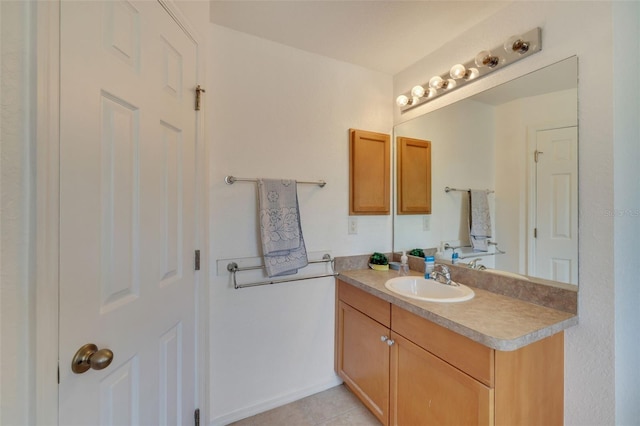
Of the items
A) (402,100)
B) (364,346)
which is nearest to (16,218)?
(364,346)

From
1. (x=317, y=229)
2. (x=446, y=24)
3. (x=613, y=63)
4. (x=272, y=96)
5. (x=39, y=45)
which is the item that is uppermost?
(x=446, y=24)

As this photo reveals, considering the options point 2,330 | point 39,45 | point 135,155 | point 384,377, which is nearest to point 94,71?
point 39,45

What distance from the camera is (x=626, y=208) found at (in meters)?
1.07

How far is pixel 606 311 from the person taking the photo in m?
1.07

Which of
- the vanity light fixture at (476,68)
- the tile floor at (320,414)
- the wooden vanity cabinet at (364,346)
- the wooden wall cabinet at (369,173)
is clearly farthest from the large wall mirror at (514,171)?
the tile floor at (320,414)


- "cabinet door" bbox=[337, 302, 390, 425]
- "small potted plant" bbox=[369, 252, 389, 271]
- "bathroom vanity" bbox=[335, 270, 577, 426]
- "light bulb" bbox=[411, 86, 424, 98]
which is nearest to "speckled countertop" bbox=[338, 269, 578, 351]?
"bathroom vanity" bbox=[335, 270, 577, 426]

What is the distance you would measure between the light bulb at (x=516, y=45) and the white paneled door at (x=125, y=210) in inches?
63.4

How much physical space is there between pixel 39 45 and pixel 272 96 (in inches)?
48.2

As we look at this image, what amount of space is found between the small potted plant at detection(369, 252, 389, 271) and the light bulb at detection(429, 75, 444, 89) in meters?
1.25

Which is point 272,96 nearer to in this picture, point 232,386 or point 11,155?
point 11,155

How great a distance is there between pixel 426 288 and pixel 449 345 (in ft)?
1.85

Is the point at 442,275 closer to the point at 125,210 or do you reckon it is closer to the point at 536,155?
the point at 536,155

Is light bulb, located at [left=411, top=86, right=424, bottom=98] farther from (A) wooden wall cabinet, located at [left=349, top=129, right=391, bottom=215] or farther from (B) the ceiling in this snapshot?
(A) wooden wall cabinet, located at [left=349, top=129, right=391, bottom=215]

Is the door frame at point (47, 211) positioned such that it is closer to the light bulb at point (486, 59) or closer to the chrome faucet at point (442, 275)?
the chrome faucet at point (442, 275)
